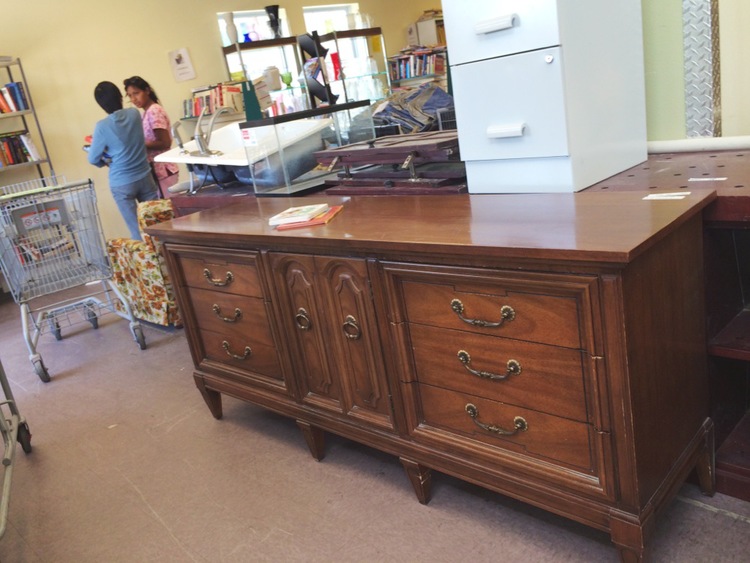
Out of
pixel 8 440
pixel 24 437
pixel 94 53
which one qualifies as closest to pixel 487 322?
pixel 8 440

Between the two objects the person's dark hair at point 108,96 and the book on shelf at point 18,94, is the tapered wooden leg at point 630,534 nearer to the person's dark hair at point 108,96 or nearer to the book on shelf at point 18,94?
the person's dark hair at point 108,96

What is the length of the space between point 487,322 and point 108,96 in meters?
3.58

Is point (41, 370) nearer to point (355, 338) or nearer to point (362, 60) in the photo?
point (355, 338)

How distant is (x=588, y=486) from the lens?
4.09 ft

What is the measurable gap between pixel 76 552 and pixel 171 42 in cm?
521

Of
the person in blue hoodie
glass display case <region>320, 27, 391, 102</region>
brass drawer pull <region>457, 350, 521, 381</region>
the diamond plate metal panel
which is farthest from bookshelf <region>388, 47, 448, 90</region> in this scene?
brass drawer pull <region>457, 350, 521, 381</region>

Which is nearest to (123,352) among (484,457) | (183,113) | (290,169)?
(290,169)

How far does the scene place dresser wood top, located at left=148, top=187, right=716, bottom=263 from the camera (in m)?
1.10

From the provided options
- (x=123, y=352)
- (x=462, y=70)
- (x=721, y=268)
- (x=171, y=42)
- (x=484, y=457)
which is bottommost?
(x=123, y=352)

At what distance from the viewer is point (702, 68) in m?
1.68

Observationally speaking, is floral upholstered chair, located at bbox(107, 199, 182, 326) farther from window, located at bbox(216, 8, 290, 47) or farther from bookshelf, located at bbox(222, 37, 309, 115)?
window, located at bbox(216, 8, 290, 47)

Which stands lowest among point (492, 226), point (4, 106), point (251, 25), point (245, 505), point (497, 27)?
point (245, 505)

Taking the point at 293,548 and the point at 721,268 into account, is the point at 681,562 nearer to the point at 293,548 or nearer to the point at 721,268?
the point at 721,268

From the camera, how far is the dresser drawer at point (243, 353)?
6.40ft
